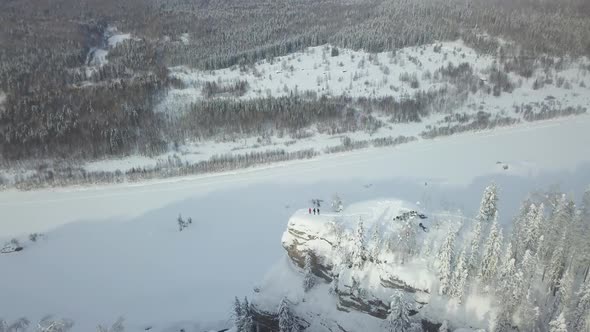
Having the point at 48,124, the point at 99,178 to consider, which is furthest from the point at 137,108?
the point at 99,178

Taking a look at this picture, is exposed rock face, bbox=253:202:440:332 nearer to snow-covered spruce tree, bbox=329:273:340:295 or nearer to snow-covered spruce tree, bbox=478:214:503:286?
snow-covered spruce tree, bbox=329:273:340:295

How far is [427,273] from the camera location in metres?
43.4

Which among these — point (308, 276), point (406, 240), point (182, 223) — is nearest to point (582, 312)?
point (406, 240)

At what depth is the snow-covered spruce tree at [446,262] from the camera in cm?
4097

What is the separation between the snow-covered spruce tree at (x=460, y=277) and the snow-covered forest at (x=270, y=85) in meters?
57.9

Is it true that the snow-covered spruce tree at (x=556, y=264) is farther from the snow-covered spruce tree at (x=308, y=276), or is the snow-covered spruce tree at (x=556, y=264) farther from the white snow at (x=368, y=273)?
the snow-covered spruce tree at (x=308, y=276)

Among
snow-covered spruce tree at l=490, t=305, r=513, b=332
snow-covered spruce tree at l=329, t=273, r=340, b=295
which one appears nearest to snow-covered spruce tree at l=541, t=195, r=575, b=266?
snow-covered spruce tree at l=490, t=305, r=513, b=332

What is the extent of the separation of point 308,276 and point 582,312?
25.2 meters

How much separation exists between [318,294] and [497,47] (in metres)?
125


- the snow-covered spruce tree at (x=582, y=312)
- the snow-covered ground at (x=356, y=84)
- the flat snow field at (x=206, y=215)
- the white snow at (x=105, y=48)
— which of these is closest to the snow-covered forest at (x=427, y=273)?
the snow-covered spruce tree at (x=582, y=312)

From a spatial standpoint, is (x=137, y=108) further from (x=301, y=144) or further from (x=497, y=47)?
(x=497, y=47)

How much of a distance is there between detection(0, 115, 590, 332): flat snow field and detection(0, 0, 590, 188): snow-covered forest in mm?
8926

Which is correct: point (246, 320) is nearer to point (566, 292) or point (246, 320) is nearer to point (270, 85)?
point (566, 292)

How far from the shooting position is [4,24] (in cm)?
17762
